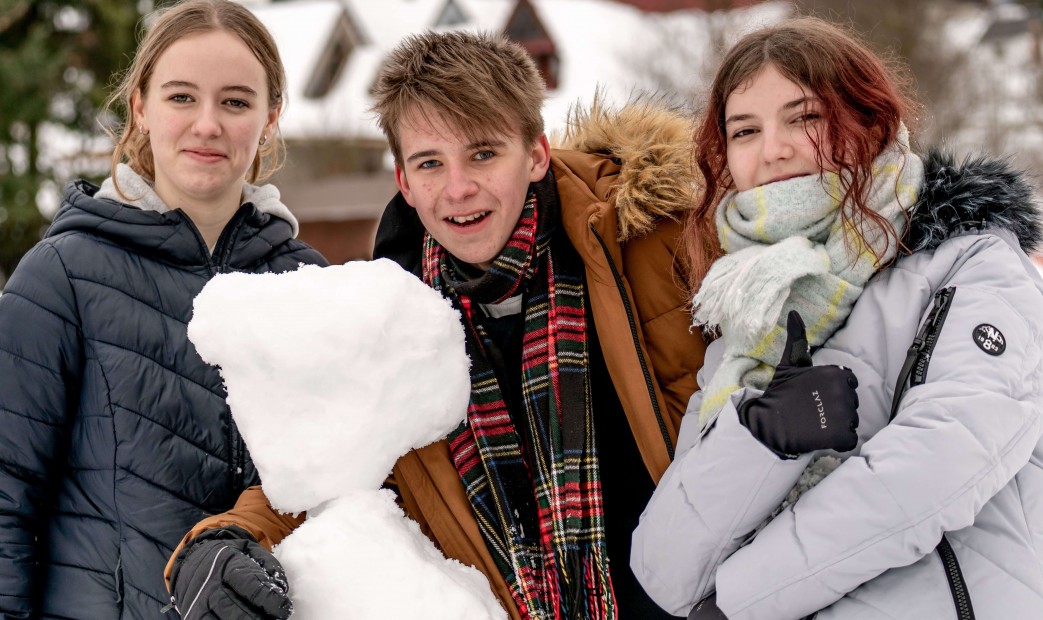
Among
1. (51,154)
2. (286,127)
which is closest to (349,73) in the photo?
(286,127)

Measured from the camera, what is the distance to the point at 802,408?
5.68 feet

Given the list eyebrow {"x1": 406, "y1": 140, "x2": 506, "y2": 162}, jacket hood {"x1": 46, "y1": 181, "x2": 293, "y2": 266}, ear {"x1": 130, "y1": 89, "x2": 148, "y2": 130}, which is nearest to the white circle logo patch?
eyebrow {"x1": 406, "y1": 140, "x2": 506, "y2": 162}

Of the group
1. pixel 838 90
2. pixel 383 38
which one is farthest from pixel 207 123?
pixel 383 38

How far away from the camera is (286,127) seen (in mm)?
24172

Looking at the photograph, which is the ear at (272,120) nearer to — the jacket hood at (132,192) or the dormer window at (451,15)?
the jacket hood at (132,192)

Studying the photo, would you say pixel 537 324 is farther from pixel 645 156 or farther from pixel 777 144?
pixel 777 144

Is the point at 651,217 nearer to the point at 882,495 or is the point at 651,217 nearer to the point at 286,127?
the point at 882,495

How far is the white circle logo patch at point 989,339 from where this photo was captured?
1712mm

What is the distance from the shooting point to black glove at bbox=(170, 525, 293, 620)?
1866mm

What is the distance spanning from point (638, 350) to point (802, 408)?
0.59m

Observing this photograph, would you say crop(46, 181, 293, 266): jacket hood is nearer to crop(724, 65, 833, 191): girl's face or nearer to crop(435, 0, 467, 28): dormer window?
crop(724, 65, 833, 191): girl's face

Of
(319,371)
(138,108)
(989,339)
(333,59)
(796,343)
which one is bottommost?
(989,339)

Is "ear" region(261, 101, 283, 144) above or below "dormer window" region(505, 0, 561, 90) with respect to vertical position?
below

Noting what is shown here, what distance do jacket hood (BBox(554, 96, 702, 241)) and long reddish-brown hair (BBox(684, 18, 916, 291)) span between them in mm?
198
